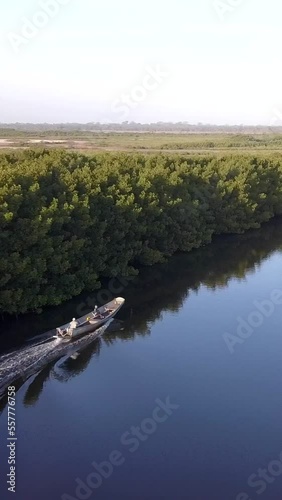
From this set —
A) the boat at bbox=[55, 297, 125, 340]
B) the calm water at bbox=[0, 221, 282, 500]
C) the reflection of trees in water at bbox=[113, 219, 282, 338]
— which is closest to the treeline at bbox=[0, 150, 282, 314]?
the reflection of trees in water at bbox=[113, 219, 282, 338]

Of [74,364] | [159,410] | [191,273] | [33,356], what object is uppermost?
[33,356]

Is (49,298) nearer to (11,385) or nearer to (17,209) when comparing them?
(17,209)

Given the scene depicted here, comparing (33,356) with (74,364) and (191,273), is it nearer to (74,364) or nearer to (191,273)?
(74,364)

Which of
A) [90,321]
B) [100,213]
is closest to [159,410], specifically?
[90,321]

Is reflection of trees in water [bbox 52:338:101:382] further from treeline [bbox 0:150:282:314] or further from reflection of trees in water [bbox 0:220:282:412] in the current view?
treeline [bbox 0:150:282:314]

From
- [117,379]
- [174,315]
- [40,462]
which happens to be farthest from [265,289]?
[40,462]
